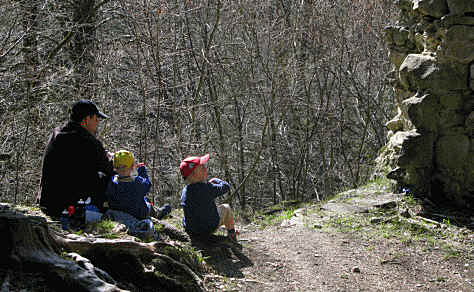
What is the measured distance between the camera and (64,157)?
4.76 meters

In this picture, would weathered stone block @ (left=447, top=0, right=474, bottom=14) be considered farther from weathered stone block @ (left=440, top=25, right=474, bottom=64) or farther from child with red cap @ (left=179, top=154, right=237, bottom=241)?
child with red cap @ (left=179, top=154, right=237, bottom=241)

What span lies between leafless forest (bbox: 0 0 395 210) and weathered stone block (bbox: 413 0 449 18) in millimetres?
5050

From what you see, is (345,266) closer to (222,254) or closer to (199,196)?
(222,254)

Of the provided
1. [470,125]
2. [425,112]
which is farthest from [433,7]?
[470,125]

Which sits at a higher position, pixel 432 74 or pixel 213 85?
pixel 213 85

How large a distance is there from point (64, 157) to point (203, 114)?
7.44m

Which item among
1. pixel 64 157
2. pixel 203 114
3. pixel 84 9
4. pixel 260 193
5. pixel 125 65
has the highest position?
pixel 84 9

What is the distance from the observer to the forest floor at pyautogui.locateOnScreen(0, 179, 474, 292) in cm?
486

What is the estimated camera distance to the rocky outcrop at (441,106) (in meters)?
6.58

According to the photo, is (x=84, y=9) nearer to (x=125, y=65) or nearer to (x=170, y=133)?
(x=125, y=65)

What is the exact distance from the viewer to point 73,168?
4.77 meters

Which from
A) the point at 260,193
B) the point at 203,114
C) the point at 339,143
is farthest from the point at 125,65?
the point at 339,143

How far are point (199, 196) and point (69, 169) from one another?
1.32 meters

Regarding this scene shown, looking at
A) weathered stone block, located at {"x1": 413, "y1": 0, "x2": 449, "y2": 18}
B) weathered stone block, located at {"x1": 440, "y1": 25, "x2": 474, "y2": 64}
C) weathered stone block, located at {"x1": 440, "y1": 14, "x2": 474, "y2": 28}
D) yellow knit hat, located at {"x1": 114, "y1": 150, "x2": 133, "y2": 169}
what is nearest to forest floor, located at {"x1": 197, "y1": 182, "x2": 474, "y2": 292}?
yellow knit hat, located at {"x1": 114, "y1": 150, "x2": 133, "y2": 169}
